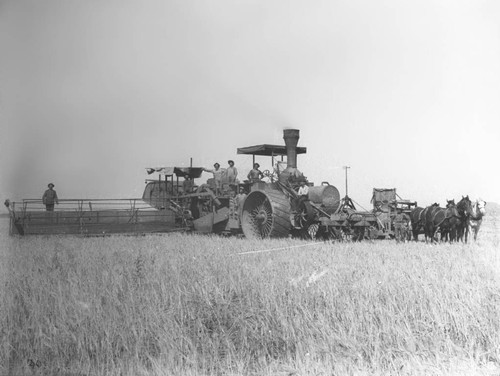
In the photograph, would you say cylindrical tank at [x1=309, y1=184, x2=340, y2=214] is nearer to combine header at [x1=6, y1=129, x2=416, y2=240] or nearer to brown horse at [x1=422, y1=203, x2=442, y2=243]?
combine header at [x1=6, y1=129, x2=416, y2=240]

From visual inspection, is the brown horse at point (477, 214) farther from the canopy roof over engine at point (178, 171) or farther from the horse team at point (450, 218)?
the canopy roof over engine at point (178, 171)

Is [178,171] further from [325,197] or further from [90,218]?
[325,197]

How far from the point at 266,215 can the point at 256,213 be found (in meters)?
0.52

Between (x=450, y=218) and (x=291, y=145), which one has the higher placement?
(x=291, y=145)

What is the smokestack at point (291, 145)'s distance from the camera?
11555mm

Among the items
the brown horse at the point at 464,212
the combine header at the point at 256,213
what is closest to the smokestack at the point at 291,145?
the combine header at the point at 256,213

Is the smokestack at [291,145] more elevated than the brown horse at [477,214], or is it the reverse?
the smokestack at [291,145]

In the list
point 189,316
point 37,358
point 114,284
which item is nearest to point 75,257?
point 114,284

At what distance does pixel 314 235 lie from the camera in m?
12.1

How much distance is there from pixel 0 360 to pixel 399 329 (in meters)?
2.51

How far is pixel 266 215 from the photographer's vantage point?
11.0 metres

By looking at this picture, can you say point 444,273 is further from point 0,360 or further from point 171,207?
point 171,207

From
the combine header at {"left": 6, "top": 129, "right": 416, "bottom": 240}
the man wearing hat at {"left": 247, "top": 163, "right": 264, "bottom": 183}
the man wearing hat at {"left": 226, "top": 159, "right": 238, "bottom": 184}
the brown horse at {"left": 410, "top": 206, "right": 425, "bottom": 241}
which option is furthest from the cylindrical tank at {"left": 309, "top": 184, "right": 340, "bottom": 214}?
the brown horse at {"left": 410, "top": 206, "right": 425, "bottom": 241}

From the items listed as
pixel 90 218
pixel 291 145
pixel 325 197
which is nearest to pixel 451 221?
pixel 325 197
